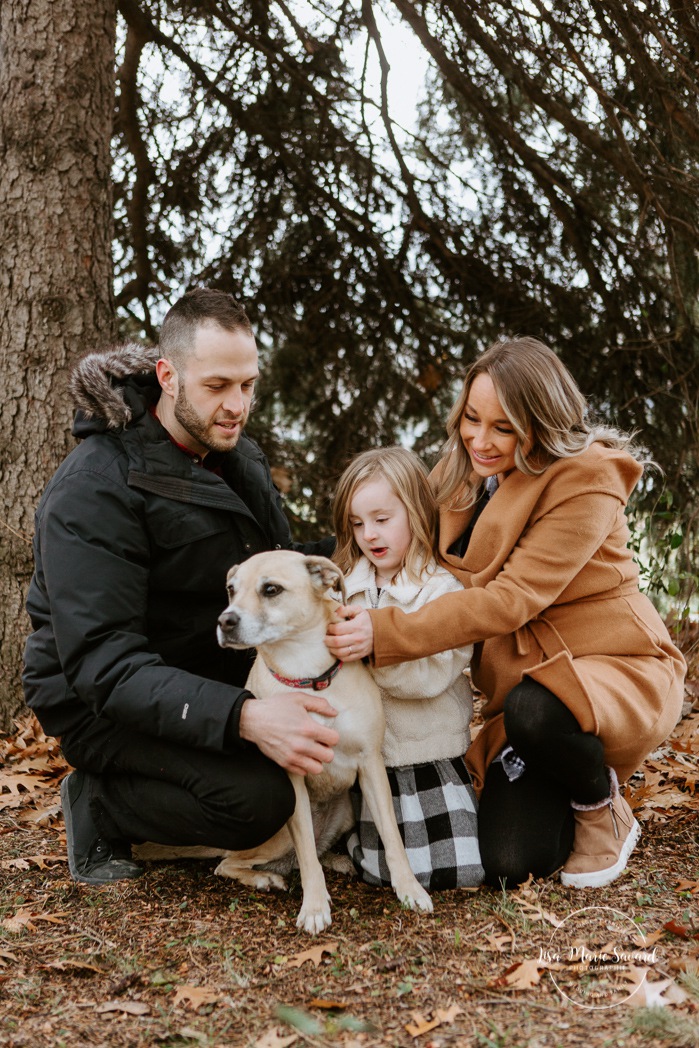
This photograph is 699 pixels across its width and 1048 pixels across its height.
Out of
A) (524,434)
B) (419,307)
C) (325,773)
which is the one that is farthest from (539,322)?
(325,773)

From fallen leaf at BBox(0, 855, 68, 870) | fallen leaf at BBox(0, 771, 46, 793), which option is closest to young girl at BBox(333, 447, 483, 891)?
fallen leaf at BBox(0, 855, 68, 870)

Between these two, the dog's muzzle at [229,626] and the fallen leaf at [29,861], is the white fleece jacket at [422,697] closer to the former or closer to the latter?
the dog's muzzle at [229,626]

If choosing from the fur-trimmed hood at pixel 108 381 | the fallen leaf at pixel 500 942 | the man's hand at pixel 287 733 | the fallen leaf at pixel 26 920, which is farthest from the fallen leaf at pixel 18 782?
the fallen leaf at pixel 500 942

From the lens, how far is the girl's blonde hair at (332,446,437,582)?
12.5 feet

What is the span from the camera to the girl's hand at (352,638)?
11.1 ft

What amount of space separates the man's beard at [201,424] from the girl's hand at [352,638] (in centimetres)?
97

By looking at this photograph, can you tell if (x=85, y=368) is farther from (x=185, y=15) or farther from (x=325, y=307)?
(x=185, y=15)

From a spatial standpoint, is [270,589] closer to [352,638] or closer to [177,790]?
[352,638]

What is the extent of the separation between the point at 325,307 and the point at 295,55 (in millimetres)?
1863

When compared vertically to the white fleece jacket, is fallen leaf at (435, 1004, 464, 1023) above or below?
below

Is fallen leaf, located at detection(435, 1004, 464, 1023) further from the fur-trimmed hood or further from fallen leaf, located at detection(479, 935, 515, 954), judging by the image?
the fur-trimmed hood

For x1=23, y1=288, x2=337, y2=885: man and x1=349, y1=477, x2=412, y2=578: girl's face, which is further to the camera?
x1=349, y1=477, x2=412, y2=578: girl's face

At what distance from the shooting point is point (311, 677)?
3.42 m

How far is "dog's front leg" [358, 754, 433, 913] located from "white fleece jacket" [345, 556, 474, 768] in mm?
212
